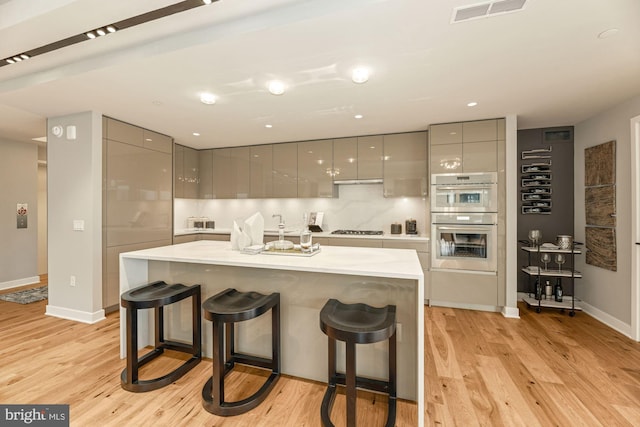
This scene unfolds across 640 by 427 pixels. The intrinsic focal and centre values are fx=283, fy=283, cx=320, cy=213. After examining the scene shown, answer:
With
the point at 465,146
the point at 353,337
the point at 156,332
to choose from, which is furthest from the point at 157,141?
the point at 465,146

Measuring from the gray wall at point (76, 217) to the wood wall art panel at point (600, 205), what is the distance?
232 inches

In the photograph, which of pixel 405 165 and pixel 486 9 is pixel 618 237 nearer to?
pixel 405 165

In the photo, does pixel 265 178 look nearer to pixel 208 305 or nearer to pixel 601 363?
pixel 208 305

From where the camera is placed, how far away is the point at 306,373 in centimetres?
218

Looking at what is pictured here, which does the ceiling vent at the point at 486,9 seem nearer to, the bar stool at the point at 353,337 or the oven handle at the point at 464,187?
the bar stool at the point at 353,337

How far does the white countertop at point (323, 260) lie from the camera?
173 cm

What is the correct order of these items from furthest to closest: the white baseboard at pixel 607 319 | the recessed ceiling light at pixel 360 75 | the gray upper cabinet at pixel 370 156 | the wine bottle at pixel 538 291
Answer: the gray upper cabinet at pixel 370 156
the wine bottle at pixel 538 291
the white baseboard at pixel 607 319
the recessed ceiling light at pixel 360 75

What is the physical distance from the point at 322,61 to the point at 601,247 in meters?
3.85

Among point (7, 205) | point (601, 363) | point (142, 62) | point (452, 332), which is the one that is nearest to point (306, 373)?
point (452, 332)

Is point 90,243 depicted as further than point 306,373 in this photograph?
Yes

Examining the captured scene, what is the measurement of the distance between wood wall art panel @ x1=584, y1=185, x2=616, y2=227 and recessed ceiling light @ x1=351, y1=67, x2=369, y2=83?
10.2 feet

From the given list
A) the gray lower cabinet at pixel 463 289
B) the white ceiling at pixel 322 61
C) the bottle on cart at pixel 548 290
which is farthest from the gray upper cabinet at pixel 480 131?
the bottle on cart at pixel 548 290

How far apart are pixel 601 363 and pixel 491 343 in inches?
31.6
